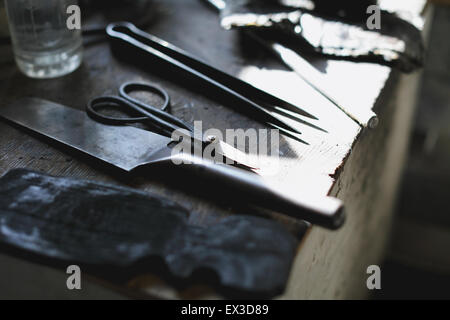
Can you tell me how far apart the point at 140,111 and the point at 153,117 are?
34 mm

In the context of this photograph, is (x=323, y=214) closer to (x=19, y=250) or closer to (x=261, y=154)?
(x=261, y=154)

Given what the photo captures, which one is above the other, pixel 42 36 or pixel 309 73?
pixel 42 36

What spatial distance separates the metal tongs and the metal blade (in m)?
0.20

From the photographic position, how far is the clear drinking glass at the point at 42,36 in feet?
3.26

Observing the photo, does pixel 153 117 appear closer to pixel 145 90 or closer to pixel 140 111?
pixel 140 111

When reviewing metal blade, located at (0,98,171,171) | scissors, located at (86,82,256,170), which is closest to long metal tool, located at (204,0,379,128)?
scissors, located at (86,82,256,170)

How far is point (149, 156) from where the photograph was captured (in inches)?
30.4

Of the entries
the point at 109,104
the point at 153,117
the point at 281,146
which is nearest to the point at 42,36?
the point at 109,104

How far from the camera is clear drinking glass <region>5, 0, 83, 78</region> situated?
3.26 ft

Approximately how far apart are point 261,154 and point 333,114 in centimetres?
19

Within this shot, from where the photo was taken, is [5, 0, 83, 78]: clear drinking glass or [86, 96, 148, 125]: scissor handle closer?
[86, 96, 148, 125]: scissor handle

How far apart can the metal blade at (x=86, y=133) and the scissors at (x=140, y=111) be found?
2 centimetres

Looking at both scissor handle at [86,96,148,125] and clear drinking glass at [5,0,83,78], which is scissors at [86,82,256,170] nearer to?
scissor handle at [86,96,148,125]
